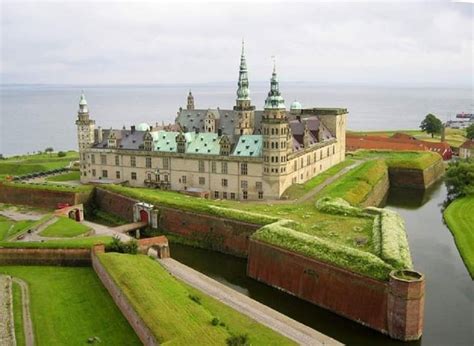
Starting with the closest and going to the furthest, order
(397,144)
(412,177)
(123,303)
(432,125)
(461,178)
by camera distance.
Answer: (123,303), (461,178), (412,177), (397,144), (432,125)

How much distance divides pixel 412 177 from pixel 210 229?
41700mm

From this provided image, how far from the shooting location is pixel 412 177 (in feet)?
271

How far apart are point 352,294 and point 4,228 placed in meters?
35.1

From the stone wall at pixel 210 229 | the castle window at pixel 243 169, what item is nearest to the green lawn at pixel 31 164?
the stone wall at pixel 210 229

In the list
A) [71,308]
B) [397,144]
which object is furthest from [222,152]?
→ [397,144]

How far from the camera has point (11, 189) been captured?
224ft

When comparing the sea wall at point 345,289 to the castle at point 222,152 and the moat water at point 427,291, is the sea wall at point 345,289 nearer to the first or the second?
the moat water at point 427,291

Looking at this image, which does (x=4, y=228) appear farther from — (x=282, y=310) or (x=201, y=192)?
(x=282, y=310)

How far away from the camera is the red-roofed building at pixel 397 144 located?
328ft

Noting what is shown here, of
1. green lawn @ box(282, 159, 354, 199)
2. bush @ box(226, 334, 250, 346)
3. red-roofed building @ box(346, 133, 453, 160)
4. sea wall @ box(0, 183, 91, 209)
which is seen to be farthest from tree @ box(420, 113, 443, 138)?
→ bush @ box(226, 334, 250, 346)

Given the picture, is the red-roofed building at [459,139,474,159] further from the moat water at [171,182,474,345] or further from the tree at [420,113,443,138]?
the moat water at [171,182,474,345]

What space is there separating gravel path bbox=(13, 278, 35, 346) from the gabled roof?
103 ft

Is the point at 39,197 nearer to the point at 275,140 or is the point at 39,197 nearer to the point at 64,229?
the point at 64,229

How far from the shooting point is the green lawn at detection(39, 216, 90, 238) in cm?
5028
